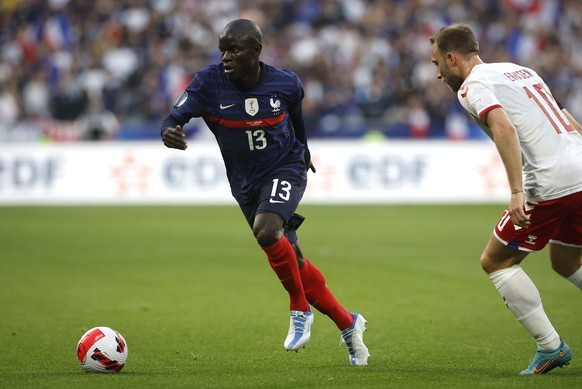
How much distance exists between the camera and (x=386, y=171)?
71.0 ft

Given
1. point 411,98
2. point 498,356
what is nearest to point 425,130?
point 411,98

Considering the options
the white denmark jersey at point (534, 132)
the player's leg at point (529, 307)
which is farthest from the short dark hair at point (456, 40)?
the player's leg at point (529, 307)

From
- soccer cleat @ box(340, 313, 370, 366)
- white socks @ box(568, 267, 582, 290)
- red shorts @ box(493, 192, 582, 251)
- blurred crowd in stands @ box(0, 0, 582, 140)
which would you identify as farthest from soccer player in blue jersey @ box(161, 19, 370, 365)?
blurred crowd in stands @ box(0, 0, 582, 140)

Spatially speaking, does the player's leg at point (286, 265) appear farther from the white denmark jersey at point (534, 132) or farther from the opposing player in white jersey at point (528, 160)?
the white denmark jersey at point (534, 132)

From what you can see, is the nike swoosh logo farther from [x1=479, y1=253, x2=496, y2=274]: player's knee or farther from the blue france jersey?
the blue france jersey

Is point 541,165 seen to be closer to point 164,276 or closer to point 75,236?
point 164,276

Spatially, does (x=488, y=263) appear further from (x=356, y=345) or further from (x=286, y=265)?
(x=286, y=265)

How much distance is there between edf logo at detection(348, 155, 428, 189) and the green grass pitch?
10.2 ft

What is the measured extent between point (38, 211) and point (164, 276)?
8995 millimetres

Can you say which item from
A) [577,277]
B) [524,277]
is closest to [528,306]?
[524,277]

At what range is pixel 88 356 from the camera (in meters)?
6.45

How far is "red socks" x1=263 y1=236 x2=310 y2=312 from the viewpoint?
259 inches

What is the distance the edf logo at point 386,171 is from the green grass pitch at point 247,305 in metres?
3.10

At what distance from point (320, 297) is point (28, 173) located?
15100 millimetres
